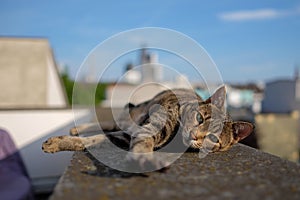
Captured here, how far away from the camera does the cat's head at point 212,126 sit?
2.28m

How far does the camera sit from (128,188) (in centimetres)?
126

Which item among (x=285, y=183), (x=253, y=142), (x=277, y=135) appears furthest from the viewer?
(x=277, y=135)

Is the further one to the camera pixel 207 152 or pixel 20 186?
pixel 20 186

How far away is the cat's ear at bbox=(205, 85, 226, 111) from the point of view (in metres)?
2.46

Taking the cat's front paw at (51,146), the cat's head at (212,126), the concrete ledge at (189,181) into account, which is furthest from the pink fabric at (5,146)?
the cat's head at (212,126)

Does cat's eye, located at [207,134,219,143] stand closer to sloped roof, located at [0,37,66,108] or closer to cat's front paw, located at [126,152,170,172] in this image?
cat's front paw, located at [126,152,170,172]

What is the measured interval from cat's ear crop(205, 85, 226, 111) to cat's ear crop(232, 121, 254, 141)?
215mm

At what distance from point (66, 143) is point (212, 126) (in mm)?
1163

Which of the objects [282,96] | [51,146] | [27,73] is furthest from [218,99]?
[282,96]

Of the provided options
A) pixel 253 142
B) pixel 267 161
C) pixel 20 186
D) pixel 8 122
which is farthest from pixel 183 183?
pixel 253 142

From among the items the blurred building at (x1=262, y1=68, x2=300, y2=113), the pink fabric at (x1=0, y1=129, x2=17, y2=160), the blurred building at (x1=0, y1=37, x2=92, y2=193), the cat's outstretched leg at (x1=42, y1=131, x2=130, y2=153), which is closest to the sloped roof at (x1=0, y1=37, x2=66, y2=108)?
the blurred building at (x1=0, y1=37, x2=92, y2=193)

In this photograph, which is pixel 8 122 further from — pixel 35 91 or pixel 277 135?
pixel 277 135

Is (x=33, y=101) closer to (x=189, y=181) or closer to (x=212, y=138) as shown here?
(x=212, y=138)

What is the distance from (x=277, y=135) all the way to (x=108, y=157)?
15163mm
